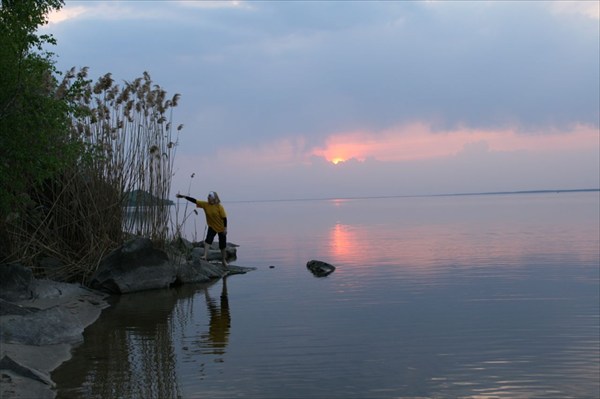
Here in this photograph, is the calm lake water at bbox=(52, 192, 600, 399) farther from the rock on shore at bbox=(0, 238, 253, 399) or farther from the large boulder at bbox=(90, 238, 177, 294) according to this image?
the large boulder at bbox=(90, 238, 177, 294)

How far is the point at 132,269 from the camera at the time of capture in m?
14.8

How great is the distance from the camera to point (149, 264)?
598 inches

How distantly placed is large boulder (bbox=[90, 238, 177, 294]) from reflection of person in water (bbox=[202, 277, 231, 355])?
5.29 ft

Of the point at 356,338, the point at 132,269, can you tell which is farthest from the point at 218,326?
the point at 132,269

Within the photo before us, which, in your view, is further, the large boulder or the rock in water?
the rock in water

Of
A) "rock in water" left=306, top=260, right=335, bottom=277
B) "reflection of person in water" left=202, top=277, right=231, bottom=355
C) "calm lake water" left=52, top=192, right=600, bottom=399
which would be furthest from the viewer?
"rock in water" left=306, top=260, right=335, bottom=277

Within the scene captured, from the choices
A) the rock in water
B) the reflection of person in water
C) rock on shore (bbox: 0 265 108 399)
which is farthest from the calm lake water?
the rock in water

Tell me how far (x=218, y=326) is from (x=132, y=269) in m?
4.64

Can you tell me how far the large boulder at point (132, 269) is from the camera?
14.4m

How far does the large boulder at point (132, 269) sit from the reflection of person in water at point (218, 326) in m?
1.61

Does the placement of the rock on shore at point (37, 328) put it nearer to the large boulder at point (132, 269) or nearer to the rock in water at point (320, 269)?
the large boulder at point (132, 269)

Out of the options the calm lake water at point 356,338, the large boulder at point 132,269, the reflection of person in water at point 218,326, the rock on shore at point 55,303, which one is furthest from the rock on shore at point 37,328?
the reflection of person in water at point 218,326

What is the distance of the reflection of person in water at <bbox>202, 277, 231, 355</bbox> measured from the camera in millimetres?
9398

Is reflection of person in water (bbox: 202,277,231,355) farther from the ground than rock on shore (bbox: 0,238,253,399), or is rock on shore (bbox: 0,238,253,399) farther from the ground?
rock on shore (bbox: 0,238,253,399)
